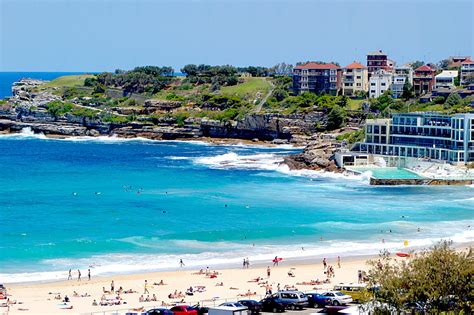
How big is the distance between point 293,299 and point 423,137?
2299 inches

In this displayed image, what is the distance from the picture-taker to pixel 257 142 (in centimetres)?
12656

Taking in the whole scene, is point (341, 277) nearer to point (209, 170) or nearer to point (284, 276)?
point (284, 276)

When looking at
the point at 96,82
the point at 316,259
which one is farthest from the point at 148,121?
the point at 316,259

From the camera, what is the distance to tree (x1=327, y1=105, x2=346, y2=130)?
120m

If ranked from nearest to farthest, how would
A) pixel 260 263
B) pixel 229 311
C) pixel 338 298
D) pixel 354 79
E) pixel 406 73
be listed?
pixel 229 311, pixel 338 298, pixel 260 263, pixel 406 73, pixel 354 79

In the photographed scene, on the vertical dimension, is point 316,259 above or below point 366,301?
below

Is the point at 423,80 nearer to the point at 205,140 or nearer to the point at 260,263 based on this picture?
the point at 205,140

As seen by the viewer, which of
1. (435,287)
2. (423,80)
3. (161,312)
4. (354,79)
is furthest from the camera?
(354,79)

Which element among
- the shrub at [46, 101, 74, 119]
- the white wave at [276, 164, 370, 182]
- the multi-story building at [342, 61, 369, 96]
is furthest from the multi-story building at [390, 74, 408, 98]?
the shrub at [46, 101, 74, 119]

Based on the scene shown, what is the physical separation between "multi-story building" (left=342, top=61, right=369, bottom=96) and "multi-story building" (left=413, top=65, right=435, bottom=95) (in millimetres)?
9003

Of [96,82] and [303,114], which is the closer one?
[303,114]

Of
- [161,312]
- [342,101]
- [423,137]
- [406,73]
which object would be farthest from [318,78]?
[161,312]

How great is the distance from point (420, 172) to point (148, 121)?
60.5 m

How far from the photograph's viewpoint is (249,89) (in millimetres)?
150125
